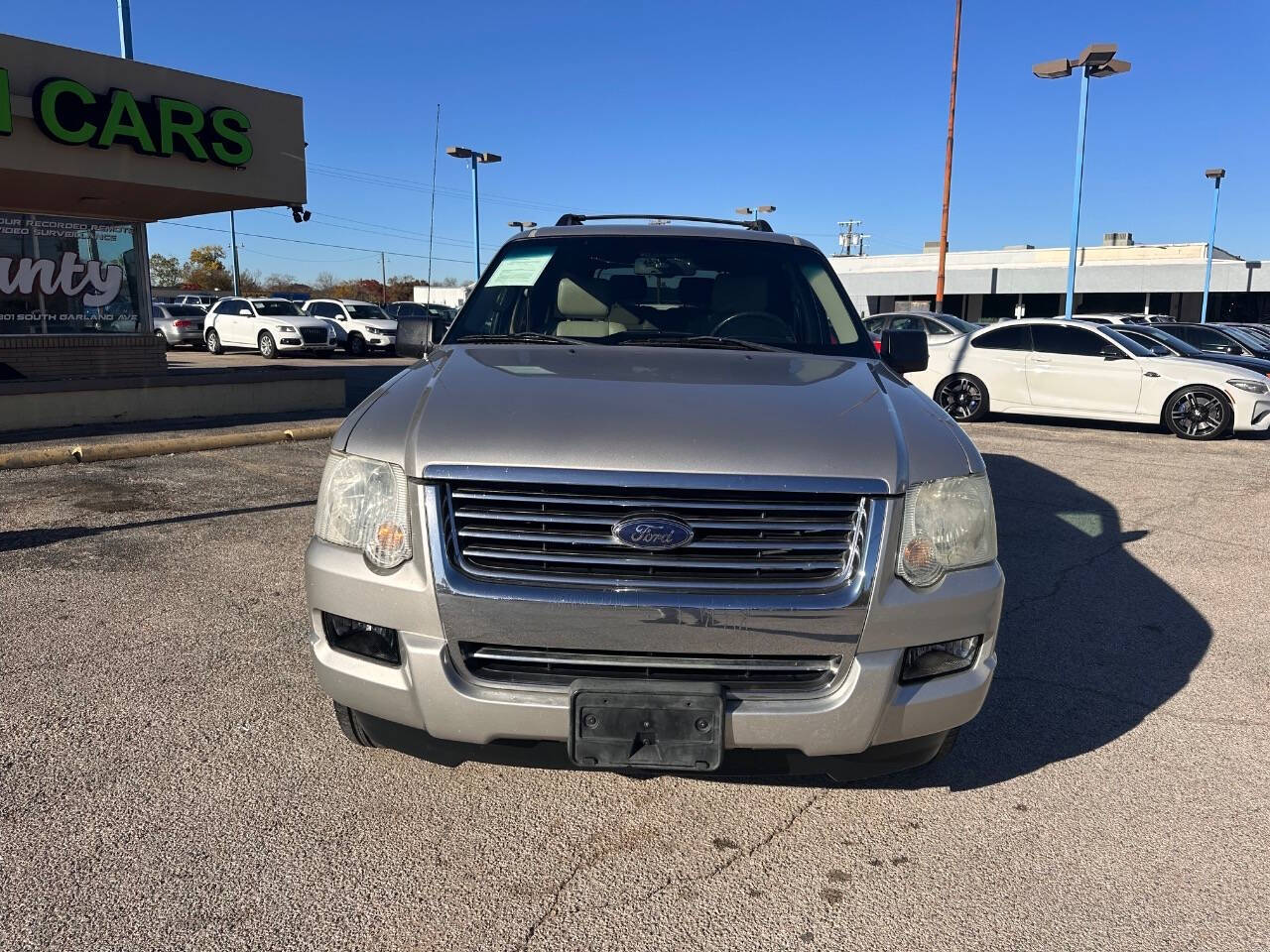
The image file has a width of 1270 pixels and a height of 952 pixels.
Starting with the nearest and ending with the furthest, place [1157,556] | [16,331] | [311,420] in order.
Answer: [1157,556], [311,420], [16,331]

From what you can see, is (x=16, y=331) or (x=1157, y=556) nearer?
(x=1157, y=556)

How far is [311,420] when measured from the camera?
39.4ft

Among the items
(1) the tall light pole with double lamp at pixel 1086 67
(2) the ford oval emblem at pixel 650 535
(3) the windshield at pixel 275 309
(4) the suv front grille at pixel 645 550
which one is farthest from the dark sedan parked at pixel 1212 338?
(3) the windshield at pixel 275 309

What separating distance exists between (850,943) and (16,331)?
51.8ft

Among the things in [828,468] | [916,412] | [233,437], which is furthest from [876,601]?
[233,437]

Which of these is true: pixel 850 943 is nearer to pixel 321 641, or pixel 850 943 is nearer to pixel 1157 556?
pixel 321 641

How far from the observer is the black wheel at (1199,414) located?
476 inches

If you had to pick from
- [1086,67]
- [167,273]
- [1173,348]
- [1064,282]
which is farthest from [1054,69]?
[167,273]

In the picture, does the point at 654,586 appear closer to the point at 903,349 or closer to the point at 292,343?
the point at 903,349

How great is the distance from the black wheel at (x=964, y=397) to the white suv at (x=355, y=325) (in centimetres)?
1904

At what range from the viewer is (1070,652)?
4.42 metres

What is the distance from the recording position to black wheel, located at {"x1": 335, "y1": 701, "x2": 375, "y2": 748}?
9.21ft

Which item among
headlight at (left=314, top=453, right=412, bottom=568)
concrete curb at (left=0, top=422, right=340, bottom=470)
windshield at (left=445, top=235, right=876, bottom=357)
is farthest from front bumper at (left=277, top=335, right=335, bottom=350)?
headlight at (left=314, top=453, right=412, bottom=568)

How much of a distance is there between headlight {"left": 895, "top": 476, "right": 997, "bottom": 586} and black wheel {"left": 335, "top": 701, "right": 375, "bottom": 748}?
64.7 inches
